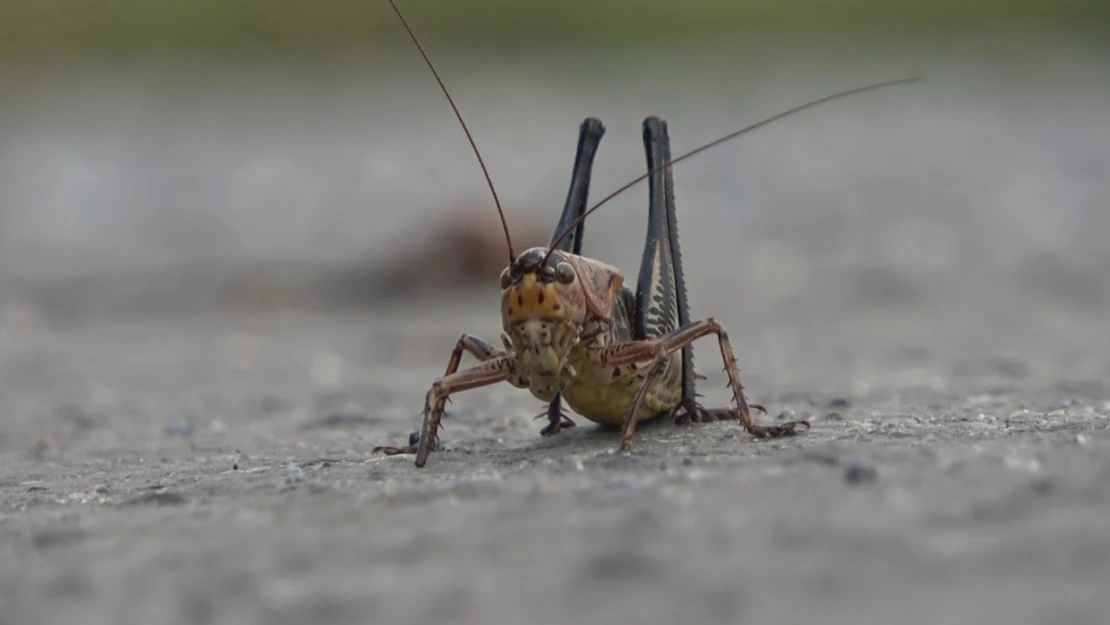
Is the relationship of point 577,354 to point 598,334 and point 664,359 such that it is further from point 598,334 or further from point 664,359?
point 664,359

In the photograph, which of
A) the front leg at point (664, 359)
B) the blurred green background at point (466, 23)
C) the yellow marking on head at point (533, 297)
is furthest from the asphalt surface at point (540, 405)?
the blurred green background at point (466, 23)

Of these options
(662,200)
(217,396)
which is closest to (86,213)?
(217,396)

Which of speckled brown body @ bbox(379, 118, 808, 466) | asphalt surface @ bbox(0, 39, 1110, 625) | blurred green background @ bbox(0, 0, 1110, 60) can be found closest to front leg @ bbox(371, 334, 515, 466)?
speckled brown body @ bbox(379, 118, 808, 466)

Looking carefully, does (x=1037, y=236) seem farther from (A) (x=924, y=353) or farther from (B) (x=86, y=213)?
(B) (x=86, y=213)

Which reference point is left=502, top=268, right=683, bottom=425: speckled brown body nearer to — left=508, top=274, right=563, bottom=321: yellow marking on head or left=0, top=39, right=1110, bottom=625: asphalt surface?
left=508, top=274, right=563, bottom=321: yellow marking on head

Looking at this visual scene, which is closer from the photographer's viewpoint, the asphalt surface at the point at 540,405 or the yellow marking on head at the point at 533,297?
the asphalt surface at the point at 540,405

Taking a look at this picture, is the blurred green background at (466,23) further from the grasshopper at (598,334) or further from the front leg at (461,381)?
the front leg at (461,381)

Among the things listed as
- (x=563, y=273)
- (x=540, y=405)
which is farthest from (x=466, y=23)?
(x=563, y=273)
